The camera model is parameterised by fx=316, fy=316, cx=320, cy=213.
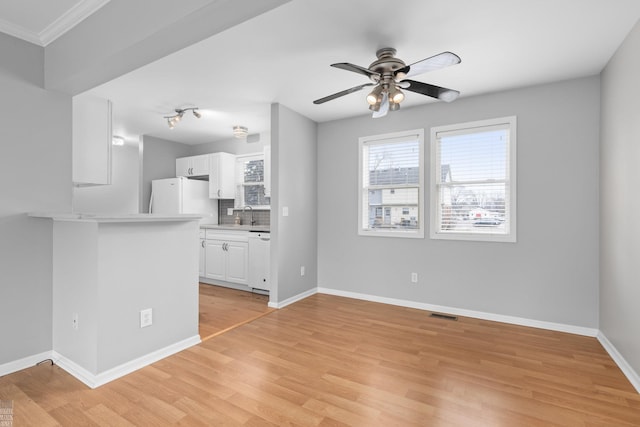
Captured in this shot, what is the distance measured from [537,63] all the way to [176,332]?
4000 millimetres

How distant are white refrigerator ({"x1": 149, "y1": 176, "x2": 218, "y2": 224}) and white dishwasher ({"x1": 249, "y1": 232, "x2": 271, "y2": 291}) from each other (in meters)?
1.22

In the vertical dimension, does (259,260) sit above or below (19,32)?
below

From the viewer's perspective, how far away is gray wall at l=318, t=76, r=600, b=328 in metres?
3.16

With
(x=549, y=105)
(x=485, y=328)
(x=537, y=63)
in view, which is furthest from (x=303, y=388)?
(x=549, y=105)

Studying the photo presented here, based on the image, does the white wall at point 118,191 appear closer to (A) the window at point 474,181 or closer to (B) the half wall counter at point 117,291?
(B) the half wall counter at point 117,291

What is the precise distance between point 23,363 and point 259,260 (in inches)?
102

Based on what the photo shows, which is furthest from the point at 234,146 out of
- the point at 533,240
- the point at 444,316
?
the point at 533,240

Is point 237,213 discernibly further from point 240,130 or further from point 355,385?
point 355,385

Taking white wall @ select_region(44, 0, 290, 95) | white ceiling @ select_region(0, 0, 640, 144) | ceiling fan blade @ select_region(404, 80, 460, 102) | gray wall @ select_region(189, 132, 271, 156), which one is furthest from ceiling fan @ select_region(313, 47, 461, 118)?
gray wall @ select_region(189, 132, 271, 156)

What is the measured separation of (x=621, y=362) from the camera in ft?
8.11

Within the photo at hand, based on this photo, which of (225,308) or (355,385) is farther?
(225,308)

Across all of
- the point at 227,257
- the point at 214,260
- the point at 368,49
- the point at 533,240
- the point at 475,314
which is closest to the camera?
the point at 368,49

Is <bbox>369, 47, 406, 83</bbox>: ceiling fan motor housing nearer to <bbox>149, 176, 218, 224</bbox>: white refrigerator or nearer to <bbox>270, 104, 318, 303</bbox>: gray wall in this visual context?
<bbox>270, 104, 318, 303</bbox>: gray wall

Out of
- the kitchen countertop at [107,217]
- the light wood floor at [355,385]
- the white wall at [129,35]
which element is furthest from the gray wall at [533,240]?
the white wall at [129,35]
